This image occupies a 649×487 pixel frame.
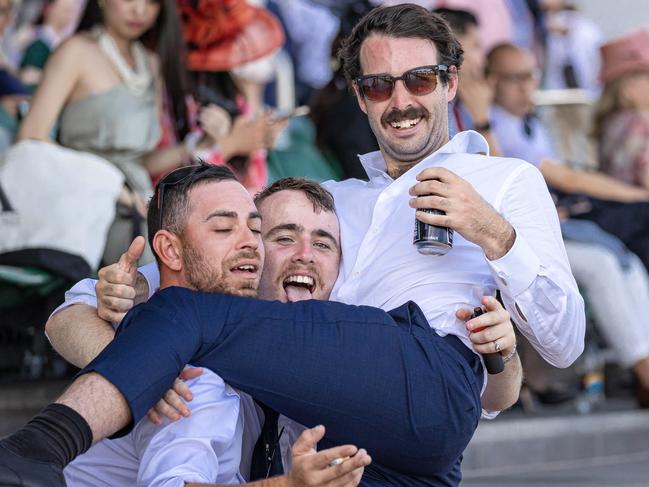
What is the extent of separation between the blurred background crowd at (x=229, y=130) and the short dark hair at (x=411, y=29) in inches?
11.8

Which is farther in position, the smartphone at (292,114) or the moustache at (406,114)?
the smartphone at (292,114)

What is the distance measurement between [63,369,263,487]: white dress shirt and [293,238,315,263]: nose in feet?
1.57

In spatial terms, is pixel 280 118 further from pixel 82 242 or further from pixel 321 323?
pixel 321 323

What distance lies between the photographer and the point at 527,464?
23.9ft

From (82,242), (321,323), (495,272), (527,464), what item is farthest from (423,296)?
(527,464)

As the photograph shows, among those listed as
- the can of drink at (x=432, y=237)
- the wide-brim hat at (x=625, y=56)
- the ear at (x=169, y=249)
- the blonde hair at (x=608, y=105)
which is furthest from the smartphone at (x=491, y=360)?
the wide-brim hat at (x=625, y=56)

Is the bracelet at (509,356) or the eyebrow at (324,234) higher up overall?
the eyebrow at (324,234)

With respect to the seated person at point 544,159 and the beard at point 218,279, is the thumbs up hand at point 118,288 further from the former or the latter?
the seated person at point 544,159

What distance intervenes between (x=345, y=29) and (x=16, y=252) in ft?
6.74

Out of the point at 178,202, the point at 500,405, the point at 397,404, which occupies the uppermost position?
the point at 178,202

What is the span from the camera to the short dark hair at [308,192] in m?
3.92

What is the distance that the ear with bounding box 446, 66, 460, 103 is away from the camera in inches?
157

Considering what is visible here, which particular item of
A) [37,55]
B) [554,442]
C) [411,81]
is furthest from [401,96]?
[554,442]

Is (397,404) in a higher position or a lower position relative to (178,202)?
lower
